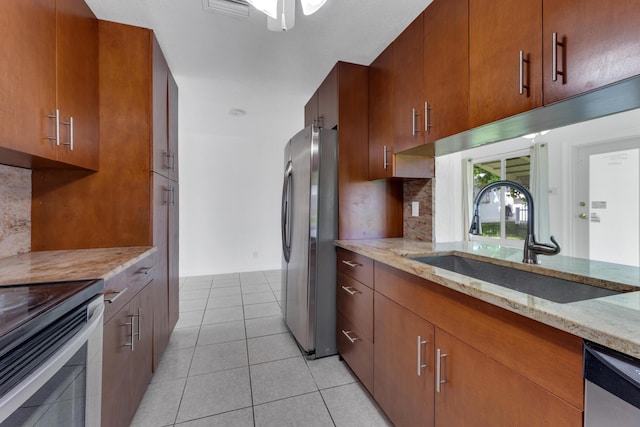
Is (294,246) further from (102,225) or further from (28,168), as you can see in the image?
(28,168)

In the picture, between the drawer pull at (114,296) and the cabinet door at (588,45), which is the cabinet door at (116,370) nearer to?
the drawer pull at (114,296)

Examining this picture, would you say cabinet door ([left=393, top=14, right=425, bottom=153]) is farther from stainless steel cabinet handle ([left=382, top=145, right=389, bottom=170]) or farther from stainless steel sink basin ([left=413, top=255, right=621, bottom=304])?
stainless steel sink basin ([left=413, top=255, right=621, bottom=304])

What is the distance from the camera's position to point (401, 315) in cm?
128

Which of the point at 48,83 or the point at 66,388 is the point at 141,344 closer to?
the point at 66,388

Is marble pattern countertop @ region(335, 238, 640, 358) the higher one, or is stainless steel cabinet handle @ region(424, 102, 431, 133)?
stainless steel cabinet handle @ region(424, 102, 431, 133)

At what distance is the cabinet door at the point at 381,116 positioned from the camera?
1.88 metres

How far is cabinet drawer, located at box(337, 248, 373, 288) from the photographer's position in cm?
160

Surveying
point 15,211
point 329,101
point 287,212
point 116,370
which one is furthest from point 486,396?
point 15,211

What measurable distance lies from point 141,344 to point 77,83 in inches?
59.8

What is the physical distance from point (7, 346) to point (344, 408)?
1543 mm

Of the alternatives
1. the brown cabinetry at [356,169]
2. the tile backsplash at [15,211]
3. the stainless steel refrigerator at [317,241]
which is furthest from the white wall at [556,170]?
the tile backsplash at [15,211]

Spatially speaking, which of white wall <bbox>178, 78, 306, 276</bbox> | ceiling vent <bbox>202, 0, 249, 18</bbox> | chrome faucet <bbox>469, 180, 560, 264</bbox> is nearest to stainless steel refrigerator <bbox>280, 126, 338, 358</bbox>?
ceiling vent <bbox>202, 0, 249, 18</bbox>

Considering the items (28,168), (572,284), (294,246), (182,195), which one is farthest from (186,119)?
(572,284)

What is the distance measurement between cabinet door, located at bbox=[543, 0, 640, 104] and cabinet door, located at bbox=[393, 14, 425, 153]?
68cm
